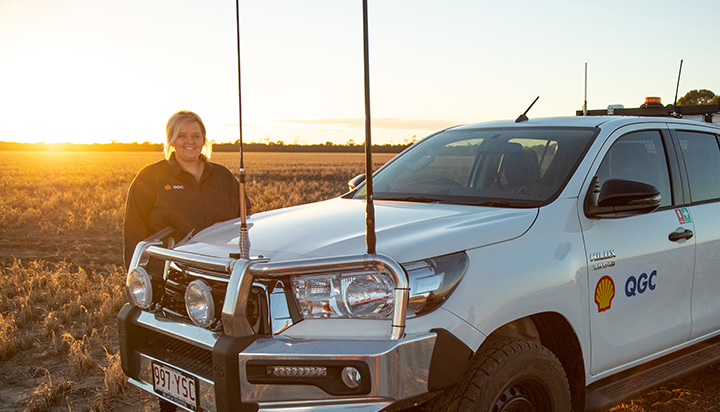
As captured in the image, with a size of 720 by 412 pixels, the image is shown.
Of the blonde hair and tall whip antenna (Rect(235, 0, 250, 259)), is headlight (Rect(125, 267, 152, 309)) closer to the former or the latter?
tall whip antenna (Rect(235, 0, 250, 259))

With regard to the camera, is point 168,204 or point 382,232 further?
point 168,204

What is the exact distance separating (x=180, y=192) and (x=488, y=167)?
209 cm

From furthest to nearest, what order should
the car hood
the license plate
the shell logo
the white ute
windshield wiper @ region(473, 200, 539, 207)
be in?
windshield wiper @ region(473, 200, 539, 207)
the shell logo
the license plate
the car hood
the white ute

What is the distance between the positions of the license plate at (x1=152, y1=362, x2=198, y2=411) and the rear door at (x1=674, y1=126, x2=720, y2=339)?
2799 millimetres

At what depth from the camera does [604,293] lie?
9.71 feet

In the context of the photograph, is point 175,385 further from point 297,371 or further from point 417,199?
point 417,199

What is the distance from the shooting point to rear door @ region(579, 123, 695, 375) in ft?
9.75

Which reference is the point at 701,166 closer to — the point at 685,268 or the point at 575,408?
the point at 685,268

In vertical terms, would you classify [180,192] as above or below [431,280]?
above

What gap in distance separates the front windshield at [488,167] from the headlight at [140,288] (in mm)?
1421

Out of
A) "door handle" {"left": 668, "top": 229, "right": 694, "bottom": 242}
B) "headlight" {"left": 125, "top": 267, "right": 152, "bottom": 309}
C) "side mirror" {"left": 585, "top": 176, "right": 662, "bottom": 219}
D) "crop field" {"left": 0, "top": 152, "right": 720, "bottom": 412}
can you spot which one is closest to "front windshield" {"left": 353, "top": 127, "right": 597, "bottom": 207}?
"side mirror" {"left": 585, "top": 176, "right": 662, "bottom": 219}


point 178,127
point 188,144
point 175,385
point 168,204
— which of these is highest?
point 178,127

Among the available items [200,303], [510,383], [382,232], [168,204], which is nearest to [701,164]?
[510,383]

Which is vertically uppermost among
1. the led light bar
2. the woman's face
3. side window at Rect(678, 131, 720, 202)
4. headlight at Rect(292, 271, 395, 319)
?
the woman's face
